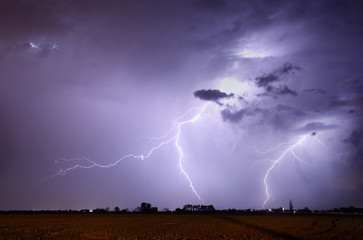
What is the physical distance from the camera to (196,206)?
12950cm

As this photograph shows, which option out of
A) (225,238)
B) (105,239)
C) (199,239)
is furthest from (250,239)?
(105,239)

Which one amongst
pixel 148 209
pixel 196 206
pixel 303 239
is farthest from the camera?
pixel 196 206

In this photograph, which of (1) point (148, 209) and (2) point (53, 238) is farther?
(1) point (148, 209)

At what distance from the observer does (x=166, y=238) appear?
20.8 m

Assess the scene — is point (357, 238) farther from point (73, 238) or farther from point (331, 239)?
point (73, 238)

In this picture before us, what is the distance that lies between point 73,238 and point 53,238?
127 centimetres

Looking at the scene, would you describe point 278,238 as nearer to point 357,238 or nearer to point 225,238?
point 225,238

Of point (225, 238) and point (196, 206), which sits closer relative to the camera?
point (225, 238)

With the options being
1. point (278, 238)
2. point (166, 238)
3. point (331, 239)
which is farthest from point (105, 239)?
point (331, 239)

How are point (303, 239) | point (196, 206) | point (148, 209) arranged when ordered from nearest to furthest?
1. point (303, 239)
2. point (148, 209)
3. point (196, 206)

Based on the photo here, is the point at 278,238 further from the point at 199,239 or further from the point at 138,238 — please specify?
the point at 138,238

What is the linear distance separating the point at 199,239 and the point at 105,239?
6301 millimetres

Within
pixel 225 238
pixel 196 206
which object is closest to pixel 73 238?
pixel 225 238

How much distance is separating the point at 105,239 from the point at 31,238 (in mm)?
4798
